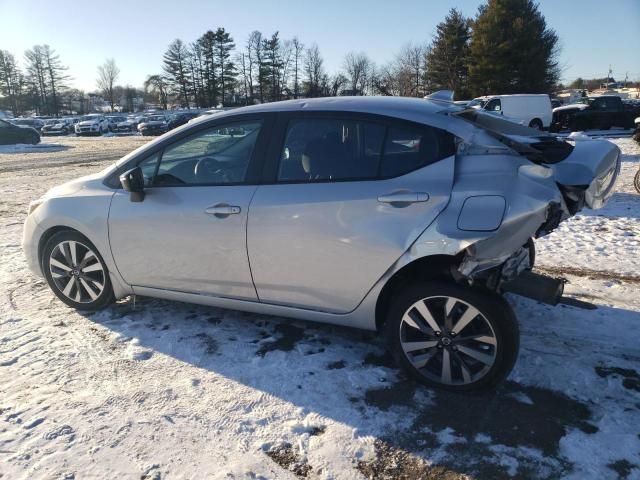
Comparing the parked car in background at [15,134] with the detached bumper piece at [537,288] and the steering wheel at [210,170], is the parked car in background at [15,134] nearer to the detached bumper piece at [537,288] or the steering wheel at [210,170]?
the steering wheel at [210,170]

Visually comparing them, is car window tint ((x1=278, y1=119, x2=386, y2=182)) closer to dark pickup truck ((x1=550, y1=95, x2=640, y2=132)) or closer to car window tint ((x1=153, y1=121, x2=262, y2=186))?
car window tint ((x1=153, y1=121, x2=262, y2=186))

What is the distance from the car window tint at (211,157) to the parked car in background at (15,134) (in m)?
30.1

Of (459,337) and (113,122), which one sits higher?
(113,122)

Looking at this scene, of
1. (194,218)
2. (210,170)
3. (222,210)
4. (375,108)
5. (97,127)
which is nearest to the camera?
(375,108)

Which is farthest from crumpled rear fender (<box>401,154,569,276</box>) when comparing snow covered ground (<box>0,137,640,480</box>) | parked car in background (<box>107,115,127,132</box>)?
parked car in background (<box>107,115,127,132</box>)

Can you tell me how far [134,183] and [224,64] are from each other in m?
84.5

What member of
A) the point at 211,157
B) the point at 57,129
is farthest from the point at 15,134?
the point at 211,157

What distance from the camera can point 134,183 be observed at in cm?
378

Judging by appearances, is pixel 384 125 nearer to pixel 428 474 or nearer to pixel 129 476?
pixel 428 474

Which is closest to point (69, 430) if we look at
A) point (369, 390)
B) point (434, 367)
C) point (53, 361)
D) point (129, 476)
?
point (129, 476)

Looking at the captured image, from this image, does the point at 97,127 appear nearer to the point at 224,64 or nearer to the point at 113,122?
the point at 113,122

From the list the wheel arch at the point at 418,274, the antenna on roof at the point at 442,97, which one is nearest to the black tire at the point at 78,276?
the wheel arch at the point at 418,274

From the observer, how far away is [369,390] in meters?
3.16

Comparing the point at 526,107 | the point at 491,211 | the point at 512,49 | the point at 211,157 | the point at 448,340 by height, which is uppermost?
the point at 512,49
